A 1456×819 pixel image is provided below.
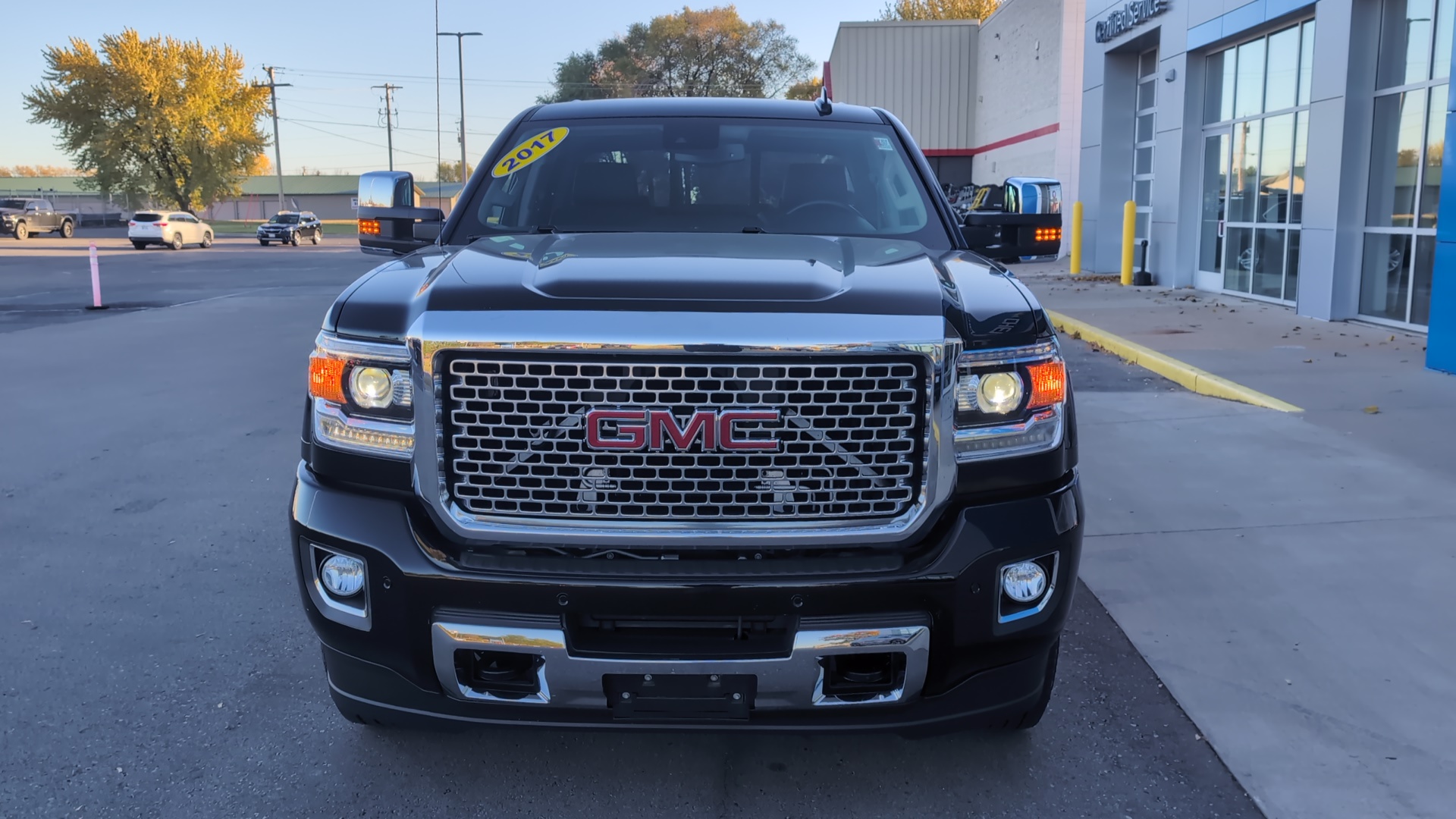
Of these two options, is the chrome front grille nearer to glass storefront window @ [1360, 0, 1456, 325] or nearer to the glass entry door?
glass storefront window @ [1360, 0, 1456, 325]

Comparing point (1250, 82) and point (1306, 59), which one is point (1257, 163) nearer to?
point (1250, 82)

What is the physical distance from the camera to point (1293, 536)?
4977 millimetres

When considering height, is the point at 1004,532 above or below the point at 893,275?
below

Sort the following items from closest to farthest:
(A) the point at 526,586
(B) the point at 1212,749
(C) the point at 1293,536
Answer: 1. (A) the point at 526,586
2. (B) the point at 1212,749
3. (C) the point at 1293,536

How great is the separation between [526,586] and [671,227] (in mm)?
1697

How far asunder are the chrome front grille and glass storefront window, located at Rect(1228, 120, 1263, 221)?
14446 mm

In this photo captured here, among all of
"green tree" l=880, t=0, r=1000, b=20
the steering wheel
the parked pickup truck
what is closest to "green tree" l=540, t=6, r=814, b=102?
"green tree" l=880, t=0, r=1000, b=20

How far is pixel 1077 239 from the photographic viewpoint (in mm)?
20953

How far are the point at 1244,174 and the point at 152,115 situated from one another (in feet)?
195

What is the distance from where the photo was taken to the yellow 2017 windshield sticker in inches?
163

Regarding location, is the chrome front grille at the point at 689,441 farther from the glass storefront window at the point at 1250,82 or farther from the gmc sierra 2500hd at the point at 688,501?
the glass storefront window at the point at 1250,82

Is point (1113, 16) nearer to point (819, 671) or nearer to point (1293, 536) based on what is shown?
point (1293, 536)

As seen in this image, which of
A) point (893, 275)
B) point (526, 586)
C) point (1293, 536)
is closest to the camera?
point (526, 586)

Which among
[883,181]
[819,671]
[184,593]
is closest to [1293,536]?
[883,181]
